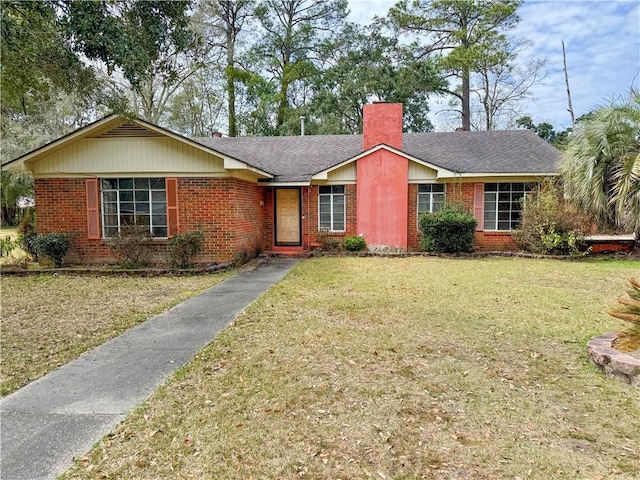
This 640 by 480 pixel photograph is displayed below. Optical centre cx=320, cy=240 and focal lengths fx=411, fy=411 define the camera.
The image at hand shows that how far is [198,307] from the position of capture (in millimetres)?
7027

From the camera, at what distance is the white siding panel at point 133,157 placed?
11.1 meters

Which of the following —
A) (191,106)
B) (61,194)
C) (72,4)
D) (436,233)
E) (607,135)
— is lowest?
(436,233)

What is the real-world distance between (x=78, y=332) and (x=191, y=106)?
90.5 feet

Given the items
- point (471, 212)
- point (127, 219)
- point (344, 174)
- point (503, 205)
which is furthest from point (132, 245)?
point (503, 205)

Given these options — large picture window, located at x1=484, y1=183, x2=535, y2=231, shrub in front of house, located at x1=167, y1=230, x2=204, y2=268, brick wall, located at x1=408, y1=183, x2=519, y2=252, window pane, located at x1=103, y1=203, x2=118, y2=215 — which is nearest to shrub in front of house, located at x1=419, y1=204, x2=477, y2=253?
brick wall, located at x1=408, y1=183, x2=519, y2=252

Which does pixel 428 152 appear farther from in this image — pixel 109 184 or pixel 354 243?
pixel 109 184

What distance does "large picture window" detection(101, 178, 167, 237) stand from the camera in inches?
451

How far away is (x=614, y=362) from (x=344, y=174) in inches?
432

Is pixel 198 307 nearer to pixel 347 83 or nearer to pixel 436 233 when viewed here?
pixel 436 233

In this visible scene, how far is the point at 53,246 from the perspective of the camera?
10.8 metres

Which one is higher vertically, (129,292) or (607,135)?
(607,135)

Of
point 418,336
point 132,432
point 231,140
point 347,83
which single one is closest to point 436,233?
point 418,336

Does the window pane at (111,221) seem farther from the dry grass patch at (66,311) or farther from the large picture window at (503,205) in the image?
the large picture window at (503,205)

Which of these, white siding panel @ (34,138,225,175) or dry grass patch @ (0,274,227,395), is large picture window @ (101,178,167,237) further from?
dry grass patch @ (0,274,227,395)
